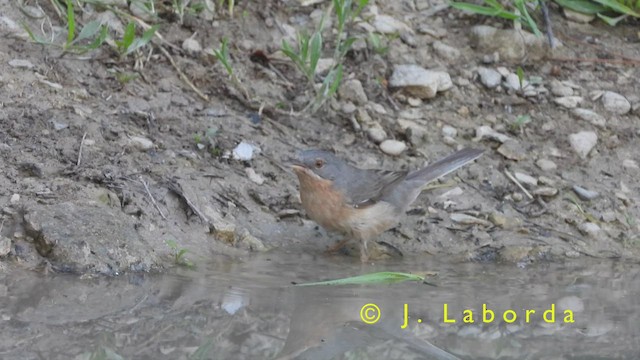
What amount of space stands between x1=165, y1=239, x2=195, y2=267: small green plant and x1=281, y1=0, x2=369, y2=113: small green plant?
1890 millimetres

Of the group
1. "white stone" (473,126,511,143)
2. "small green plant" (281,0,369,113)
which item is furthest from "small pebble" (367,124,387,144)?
"white stone" (473,126,511,143)

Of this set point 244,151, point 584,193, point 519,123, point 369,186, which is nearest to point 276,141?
point 244,151

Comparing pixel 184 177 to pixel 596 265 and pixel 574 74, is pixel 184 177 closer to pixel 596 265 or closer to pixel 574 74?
pixel 596 265

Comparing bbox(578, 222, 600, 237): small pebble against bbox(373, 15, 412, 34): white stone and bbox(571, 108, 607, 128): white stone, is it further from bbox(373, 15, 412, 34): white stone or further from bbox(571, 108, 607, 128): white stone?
bbox(373, 15, 412, 34): white stone

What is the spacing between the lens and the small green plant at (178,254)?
6.41 meters

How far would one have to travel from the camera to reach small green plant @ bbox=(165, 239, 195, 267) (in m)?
6.41

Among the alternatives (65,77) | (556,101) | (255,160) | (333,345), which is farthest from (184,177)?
(556,101)

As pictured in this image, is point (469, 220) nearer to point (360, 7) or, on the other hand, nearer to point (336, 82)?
point (336, 82)

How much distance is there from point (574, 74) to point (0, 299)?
5.25 metres

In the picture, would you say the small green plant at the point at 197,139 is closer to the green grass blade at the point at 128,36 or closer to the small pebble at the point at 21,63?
the green grass blade at the point at 128,36

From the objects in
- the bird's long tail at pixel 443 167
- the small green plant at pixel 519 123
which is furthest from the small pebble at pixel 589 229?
the small green plant at pixel 519 123

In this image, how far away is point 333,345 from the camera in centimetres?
495

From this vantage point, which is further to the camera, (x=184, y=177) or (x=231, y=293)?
(x=184, y=177)

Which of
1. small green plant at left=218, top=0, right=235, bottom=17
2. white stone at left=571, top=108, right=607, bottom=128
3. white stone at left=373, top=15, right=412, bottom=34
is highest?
small green plant at left=218, top=0, right=235, bottom=17
